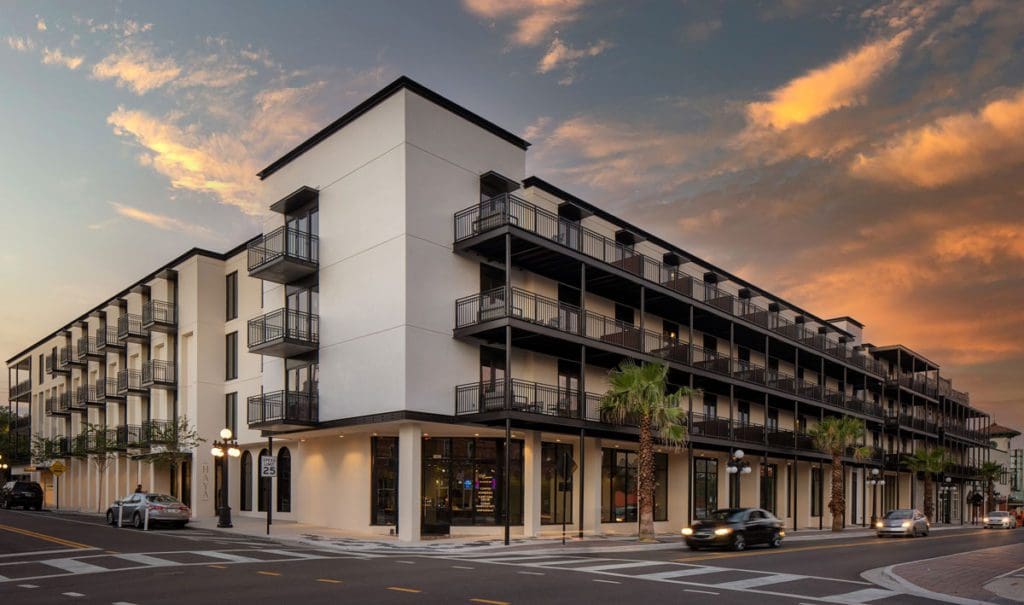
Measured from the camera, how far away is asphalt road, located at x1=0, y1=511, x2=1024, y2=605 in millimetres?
13617

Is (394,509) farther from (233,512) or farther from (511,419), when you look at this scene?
(233,512)

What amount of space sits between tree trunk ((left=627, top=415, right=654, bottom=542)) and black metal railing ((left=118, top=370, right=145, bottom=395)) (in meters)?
A: 31.7

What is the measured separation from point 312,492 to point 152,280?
832 inches

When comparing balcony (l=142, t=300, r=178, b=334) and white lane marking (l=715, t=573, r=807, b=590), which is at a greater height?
balcony (l=142, t=300, r=178, b=334)

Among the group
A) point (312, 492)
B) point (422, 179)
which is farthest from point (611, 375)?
point (312, 492)

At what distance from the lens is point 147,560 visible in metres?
Result: 19.1

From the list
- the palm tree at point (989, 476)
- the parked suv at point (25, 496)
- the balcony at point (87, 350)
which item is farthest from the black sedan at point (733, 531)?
the palm tree at point (989, 476)

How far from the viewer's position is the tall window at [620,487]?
1430 inches

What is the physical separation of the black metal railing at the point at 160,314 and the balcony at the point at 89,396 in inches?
459

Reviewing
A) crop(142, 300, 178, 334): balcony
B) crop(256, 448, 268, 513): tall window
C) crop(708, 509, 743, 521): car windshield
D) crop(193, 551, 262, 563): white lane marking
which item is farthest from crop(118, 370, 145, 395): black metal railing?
crop(708, 509, 743, 521): car windshield

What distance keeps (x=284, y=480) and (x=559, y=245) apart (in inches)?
732

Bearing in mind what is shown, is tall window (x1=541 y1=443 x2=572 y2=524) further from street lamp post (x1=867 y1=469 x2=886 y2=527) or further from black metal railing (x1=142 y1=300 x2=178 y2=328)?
street lamp post (x1=867 y1=469 x2=886 y2=527)

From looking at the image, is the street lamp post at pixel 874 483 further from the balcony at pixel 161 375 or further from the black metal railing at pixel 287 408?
the balcony at pixel 161 375

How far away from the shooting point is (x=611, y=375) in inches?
1307
